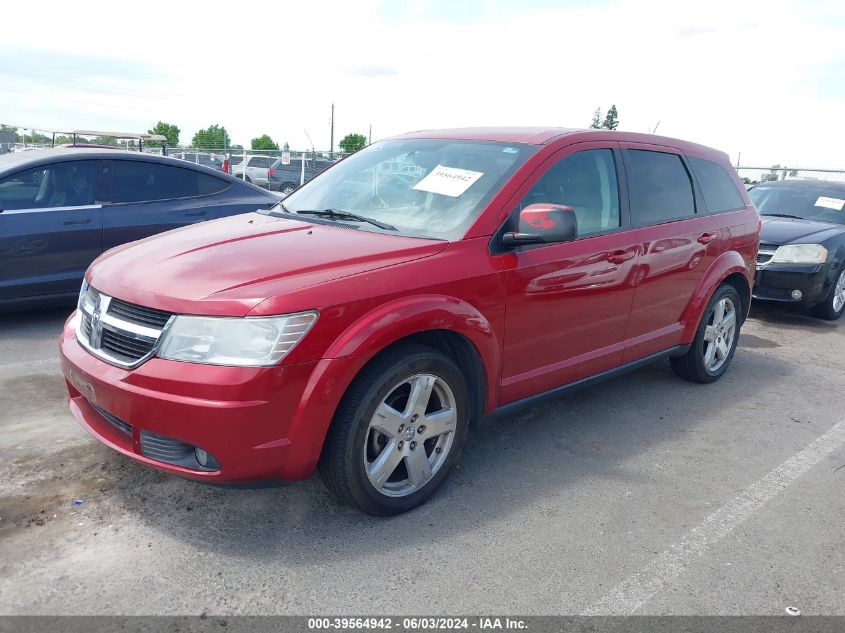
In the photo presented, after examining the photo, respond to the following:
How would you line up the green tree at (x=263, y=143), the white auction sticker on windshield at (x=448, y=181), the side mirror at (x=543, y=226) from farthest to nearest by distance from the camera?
the green tree at (x=263, y=143) → the white auction sticker on windshield at (x=448, y=181) → the side mirror at (x=543, y=226)

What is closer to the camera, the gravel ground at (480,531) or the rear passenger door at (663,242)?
the gravel ground at (480,531)

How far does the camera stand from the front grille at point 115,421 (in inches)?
115

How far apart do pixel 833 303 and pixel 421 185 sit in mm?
6147

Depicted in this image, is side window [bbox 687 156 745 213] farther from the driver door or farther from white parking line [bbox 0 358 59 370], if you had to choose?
white parking line [bbox 0 358 59 370]

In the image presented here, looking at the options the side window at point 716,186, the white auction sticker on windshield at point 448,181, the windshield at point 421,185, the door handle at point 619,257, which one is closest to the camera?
the windshield at point 421,185

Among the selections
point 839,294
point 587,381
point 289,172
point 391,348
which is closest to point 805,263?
point 839,294

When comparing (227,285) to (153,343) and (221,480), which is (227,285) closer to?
(153,343)

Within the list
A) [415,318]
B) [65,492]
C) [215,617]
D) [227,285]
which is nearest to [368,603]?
[215,617]

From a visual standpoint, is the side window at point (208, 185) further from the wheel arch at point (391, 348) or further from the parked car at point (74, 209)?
the wheel arch at point (391, 348)

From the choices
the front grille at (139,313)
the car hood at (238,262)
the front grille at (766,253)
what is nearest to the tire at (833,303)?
the front grille at (766,253)

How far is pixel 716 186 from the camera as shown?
17.1 ft

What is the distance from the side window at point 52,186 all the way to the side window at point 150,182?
21 cm

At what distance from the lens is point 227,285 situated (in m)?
2.80

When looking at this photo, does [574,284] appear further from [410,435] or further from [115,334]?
[115,334]
